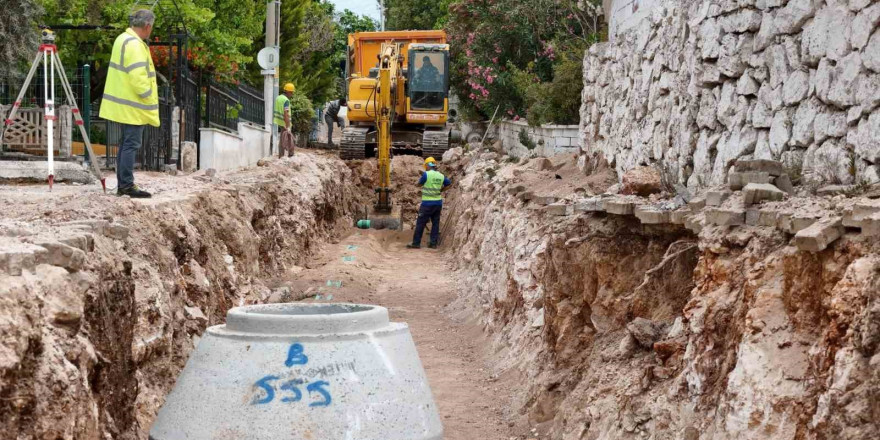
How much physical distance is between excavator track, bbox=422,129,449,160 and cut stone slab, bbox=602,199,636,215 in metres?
17.5

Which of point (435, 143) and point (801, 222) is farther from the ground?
point (435, 143)

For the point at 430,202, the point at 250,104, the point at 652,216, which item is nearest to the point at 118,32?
the point at 250,104

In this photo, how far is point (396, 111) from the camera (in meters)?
26.4

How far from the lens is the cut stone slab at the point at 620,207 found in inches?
324

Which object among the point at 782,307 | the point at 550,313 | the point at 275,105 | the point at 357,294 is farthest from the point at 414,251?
the point at 782,307

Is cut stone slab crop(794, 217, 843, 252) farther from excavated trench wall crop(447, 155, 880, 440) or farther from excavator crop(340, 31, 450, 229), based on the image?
excavator crop(340, 31, 450, 229)

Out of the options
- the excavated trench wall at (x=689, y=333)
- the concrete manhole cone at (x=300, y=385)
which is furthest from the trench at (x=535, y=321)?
the concrete manhole cone at (x=300, y=385)

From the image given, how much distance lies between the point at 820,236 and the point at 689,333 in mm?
1539

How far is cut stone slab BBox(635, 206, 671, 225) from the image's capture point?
25.0 ft

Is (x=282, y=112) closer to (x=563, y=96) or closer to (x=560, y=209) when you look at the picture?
(x=563, y=96)

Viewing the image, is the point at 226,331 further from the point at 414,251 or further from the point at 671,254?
the point at 414,251

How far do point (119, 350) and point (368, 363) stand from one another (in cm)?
256

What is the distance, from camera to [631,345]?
7.56 metres

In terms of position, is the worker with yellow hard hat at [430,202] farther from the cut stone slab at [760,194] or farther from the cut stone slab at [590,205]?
the cut stone slab at [760,194]
